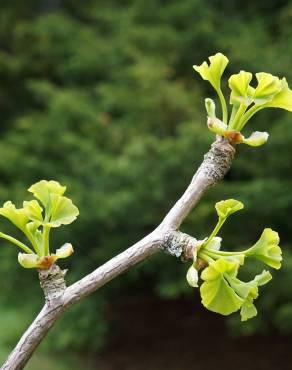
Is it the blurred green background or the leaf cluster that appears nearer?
the leaf cluster

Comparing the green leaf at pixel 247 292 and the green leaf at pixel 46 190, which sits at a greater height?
the green leaf at pixel 46 190

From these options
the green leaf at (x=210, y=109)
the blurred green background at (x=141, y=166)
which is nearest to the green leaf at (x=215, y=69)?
the green leaf at (x=210, y=109)

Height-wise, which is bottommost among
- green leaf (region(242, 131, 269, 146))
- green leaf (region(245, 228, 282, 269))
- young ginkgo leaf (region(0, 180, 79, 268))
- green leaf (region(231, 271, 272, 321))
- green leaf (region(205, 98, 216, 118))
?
green leaf (region(231, 271, 272, 321))

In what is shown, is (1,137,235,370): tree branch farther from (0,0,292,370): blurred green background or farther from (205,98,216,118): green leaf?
(0,0,292,370): blurred green background

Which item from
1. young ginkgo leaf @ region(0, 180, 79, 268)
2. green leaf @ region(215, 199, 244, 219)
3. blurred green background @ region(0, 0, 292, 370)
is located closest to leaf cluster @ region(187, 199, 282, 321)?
green leaf @ region(215, 199, 244, 219)

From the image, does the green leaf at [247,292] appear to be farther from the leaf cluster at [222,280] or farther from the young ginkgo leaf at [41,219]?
the young ginkgo leaf at [41,219]

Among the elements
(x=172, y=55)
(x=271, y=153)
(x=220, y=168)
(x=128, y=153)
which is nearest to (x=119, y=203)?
(x=128, y=153)
